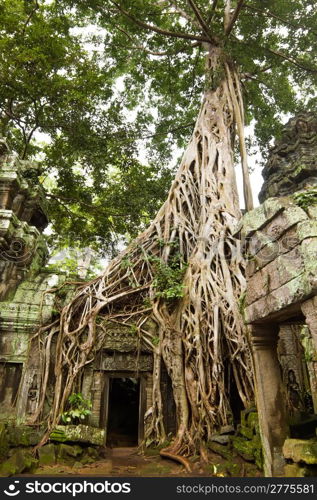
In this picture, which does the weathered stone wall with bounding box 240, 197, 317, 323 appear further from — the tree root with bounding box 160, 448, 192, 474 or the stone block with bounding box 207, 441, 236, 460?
the tree root with bounding box 160, 448, 192, 474

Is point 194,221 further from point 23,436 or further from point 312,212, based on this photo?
point 23,436

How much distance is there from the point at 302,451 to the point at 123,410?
7.62 m

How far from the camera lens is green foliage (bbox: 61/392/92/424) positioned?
186 inches

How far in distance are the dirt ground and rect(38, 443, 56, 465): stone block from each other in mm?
108

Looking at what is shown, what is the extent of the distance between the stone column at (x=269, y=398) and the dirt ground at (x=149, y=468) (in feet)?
2.84

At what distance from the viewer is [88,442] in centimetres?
444

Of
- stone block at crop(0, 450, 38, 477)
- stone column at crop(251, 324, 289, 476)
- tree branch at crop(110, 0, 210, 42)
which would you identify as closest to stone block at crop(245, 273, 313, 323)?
stone column at crop(251, 324, 289, 476)

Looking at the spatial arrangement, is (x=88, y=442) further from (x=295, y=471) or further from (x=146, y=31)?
(x=146, y=31)

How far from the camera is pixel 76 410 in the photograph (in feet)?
15.8

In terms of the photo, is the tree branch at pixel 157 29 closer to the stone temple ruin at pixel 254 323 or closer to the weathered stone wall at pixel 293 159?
the weathered stone wall at pixel 293 159

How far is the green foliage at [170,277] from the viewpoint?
5.26m
